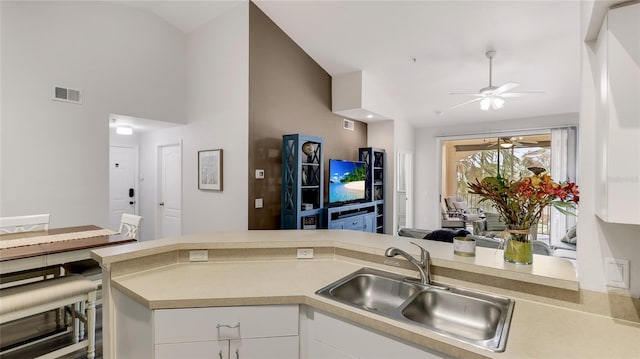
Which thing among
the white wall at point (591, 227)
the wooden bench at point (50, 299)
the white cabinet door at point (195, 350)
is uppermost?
the white wall at point (591, 227)

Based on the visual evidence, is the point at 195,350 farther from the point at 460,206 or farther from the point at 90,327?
the point at 460,206

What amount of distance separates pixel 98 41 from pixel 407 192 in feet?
19.9

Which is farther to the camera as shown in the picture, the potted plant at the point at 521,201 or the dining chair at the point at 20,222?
the dining chair at the point at 20,222

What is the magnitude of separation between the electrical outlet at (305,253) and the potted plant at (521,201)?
100 centimetres

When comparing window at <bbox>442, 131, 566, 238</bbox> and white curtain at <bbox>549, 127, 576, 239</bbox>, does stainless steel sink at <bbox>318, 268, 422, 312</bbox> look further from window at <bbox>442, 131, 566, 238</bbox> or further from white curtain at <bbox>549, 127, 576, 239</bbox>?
window at <bbox>442, 131, 566, 238</bbox>

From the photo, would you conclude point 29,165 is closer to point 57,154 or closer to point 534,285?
point 57,154

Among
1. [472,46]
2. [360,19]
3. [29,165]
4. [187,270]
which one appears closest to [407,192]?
[472,46]

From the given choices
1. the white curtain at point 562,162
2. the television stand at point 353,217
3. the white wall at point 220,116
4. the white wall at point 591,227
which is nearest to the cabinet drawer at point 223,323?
the white wall at point 591,227

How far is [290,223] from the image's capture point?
409 centimetres

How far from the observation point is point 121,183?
5.69 meters

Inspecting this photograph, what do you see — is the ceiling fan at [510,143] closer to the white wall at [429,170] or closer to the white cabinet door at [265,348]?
the white wall at [429,170]

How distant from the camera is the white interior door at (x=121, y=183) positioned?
556 cm

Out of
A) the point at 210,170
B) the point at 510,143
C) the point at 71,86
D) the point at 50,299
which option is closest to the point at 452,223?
the point at 510,143

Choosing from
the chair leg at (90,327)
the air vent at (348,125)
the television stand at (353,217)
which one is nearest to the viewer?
the chair leg at (90,327)
